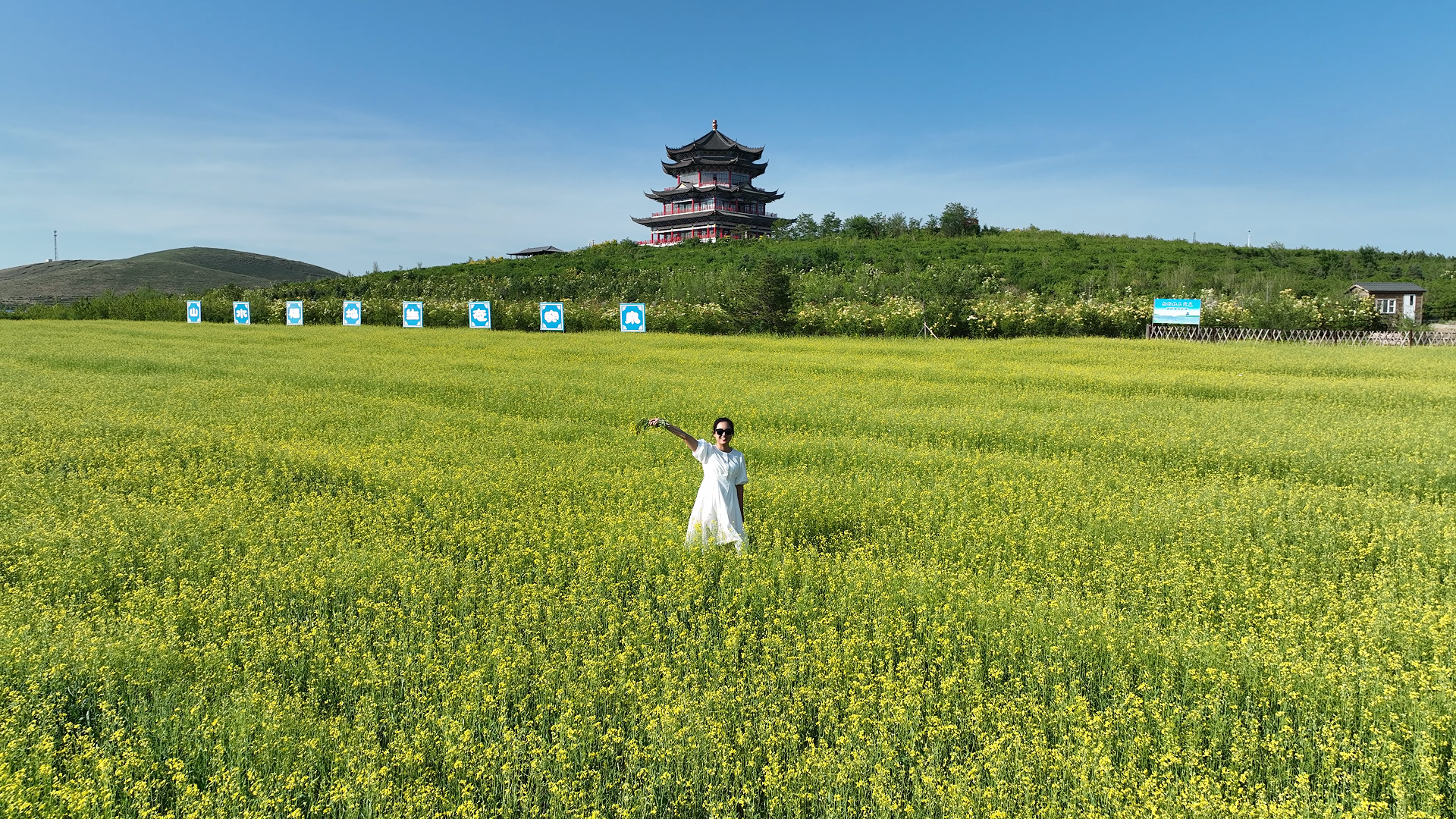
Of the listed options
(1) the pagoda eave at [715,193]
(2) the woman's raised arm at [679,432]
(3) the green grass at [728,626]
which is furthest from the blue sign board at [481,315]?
(1) the pagoda eave at [715,193]

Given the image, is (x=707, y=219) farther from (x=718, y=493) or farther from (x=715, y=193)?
(x=718, y=493)

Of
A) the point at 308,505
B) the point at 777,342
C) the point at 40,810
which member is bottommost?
the point at 40,810

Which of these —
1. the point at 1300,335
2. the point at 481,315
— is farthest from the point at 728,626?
the point at 481,315

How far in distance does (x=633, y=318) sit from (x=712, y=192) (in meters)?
42.7

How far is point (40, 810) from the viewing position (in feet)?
11.4

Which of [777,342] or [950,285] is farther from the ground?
[950,285]

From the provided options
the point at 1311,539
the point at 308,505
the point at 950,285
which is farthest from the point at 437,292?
the point at 1311,539

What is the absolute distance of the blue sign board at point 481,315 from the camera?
41594 millimetres

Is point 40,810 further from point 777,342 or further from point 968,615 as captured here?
point 777,342

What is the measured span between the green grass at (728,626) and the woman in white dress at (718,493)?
0.24 m

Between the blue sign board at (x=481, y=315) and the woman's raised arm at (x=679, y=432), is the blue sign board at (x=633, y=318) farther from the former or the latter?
the woman's raised arm at (x=679, y=432)

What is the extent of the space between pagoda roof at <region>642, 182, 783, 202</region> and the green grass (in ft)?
230

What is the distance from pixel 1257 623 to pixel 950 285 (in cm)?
3834

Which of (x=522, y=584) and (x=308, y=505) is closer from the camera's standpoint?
(x=522, y=584)
